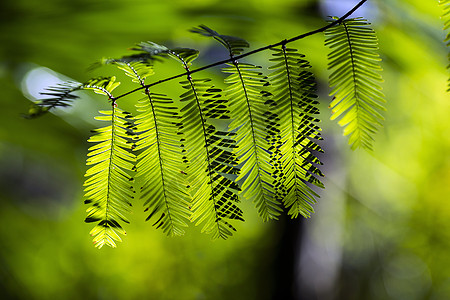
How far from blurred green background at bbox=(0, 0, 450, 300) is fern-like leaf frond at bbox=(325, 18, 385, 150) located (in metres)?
0.38

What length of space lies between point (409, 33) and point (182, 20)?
0.89 m

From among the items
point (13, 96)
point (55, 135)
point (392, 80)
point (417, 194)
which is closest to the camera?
point (13, 96)

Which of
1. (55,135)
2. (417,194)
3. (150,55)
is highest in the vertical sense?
(150,55)

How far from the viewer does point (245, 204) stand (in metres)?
4.05

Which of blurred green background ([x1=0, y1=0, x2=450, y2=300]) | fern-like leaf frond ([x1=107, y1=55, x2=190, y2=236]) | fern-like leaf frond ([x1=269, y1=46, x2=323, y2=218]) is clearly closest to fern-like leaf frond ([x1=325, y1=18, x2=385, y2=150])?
fern-like leaf frond ([x1=269, y1=46, x2=323, y2=218])

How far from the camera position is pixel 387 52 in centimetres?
139

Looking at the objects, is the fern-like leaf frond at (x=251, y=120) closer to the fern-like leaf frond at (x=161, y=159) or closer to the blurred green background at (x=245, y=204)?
the fern-like leaf frond at (x=161, y=159)

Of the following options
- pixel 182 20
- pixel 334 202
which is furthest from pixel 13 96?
pixel 334 202

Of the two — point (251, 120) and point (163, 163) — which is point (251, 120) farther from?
point (163, 163)

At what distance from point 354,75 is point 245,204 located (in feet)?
12.3

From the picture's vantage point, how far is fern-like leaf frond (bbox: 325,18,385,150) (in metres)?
0.37

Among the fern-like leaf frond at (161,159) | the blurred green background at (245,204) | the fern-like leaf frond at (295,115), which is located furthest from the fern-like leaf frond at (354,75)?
the blurred green background at (245,204)

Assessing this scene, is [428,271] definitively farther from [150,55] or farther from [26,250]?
[150,55]

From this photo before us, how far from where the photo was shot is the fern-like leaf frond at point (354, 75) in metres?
0.37
